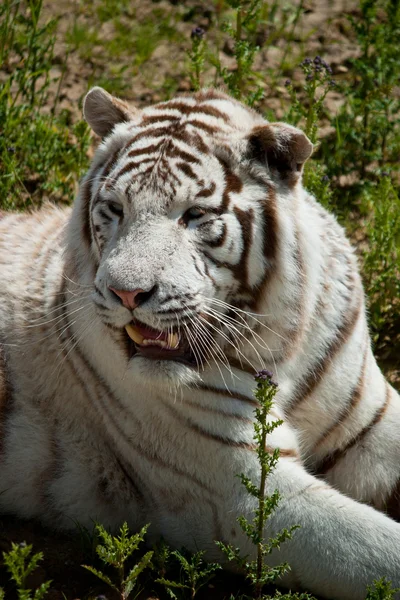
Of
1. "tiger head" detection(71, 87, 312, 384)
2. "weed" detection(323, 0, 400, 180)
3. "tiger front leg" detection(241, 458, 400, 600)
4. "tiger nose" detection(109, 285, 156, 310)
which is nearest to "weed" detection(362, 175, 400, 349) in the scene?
"weed" detection(323, 0, 400, 180)

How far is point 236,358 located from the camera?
286 centimetres

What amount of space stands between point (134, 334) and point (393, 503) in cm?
117

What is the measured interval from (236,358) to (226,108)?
0.81 m

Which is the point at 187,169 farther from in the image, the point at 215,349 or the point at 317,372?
the point at 317,372

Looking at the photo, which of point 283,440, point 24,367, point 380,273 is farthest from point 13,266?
point 380,273

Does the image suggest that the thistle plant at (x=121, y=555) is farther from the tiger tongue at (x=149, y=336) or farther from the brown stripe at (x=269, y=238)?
the brown stripe at (x=269, y=238)

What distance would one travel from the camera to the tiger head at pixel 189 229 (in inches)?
99.7

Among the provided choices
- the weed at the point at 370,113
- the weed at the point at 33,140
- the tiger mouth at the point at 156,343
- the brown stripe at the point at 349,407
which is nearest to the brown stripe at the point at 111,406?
the tiger mouth at the point at 156,343

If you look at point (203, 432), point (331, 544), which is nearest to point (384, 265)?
point (203, 432)

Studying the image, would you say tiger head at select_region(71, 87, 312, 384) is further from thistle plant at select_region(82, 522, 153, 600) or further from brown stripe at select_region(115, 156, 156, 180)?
thistle plant at select_region(82, 522, 153, 600)

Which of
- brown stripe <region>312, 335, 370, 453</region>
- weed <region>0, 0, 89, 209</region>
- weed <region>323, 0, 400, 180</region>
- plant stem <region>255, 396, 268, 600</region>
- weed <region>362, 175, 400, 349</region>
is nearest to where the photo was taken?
plant stem <region>255, 396, 268, 600</region>

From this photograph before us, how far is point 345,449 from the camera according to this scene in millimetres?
3156

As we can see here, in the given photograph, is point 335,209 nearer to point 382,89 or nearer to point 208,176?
point 382,89

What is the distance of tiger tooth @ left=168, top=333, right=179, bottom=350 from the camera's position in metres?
2.63
